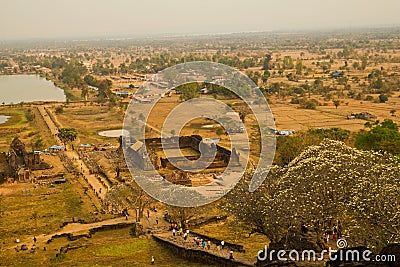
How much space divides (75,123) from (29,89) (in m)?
57.3

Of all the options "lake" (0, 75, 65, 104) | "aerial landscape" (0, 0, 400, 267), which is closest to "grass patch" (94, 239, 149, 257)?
"aerial landscape" (0, 0, 400, 267)

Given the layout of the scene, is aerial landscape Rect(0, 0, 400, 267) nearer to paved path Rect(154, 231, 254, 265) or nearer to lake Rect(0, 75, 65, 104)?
paved path Rect(154, 231, 254, 265)

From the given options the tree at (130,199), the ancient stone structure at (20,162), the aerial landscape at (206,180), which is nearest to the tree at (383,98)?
the aerial landscape at (206,180)

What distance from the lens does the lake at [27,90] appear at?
314 feet

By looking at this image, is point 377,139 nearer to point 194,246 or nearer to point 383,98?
point 194,246

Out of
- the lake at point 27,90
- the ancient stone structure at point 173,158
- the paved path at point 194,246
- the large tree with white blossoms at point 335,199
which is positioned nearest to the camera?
the large tree with white blossoms at point 335,199

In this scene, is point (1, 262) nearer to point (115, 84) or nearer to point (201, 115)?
point (201, 115)

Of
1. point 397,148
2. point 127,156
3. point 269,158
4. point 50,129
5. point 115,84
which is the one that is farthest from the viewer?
point 115,84

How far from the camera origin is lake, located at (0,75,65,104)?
9579 cm

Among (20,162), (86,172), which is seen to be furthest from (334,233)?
(20,162)

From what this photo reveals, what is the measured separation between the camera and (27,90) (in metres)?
112

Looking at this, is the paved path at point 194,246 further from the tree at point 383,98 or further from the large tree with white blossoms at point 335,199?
the tree at point 383,98

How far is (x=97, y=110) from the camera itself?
73000mm

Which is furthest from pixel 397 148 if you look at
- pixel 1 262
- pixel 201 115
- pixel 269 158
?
pixel 201 115
